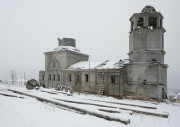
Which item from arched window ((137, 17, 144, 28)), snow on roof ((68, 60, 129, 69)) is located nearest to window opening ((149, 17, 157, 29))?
arched window ((137, 17, 144, 28))

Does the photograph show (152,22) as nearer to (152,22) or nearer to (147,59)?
(152,22)

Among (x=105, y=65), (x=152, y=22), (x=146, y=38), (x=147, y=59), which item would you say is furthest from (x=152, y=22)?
(x=105, y=65)

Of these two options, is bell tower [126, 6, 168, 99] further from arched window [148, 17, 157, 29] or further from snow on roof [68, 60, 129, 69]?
snow on roof [68, 60, 129, 69]

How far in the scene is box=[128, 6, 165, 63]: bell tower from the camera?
21750mm

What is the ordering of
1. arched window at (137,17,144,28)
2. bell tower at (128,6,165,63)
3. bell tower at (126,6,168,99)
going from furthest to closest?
arched window at (137,17,144,28), bell tower at (128,6,165,63), bell tower at (126,6,168,99)

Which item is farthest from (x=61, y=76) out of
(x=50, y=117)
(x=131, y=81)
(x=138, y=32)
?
(x=50, y=117)

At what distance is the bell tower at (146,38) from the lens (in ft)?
71.4

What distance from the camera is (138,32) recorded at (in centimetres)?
2248

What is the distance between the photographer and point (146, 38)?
21.9 m

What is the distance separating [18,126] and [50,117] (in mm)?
2241

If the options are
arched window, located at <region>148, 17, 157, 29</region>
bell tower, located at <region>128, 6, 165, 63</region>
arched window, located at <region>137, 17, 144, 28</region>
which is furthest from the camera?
arched window, located at <region>148, 17, 157, 29</region>

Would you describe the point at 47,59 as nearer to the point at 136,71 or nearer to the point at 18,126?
the point at 136,71

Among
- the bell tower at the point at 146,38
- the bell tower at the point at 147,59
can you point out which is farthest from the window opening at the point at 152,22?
the bell tower at the point at 147,59

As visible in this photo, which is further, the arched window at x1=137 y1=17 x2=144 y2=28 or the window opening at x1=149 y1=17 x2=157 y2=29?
the window opening at x1=149 y1=17 x2=157 y2=29
